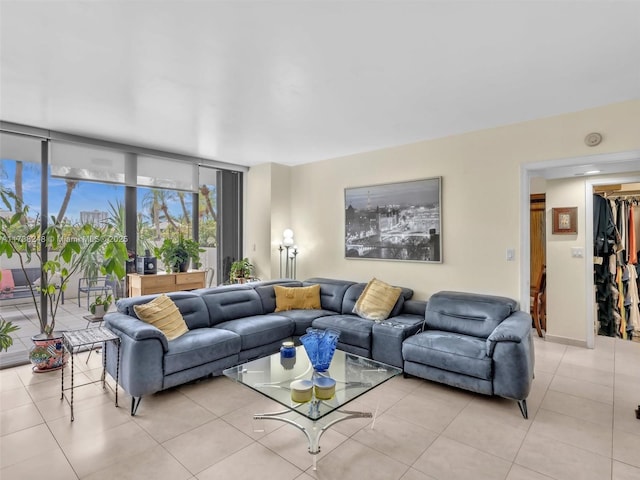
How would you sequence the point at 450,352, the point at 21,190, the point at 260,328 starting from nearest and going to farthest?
the point at 450,352
the point at 260,328
the point at 21,190

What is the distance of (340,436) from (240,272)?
11.2ft

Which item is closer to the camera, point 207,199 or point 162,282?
point 162,282

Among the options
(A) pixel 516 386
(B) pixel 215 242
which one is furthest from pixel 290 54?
(B) pixel 215 242

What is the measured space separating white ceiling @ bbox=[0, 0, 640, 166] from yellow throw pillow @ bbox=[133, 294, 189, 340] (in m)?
1.81

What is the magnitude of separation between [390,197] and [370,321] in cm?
166

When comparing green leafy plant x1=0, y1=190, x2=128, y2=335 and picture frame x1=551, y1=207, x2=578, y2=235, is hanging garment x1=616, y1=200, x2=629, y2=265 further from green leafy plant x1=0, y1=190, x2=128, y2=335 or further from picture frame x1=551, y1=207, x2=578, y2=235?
green leafy plant x1=0, y1=190, x2=128, y2=335

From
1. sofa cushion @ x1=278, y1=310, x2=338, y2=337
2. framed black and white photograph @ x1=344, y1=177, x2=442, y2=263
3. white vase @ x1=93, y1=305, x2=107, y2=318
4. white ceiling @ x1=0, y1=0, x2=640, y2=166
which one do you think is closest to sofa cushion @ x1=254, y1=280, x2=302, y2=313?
sofa cushion @ x1=278, y1=310, x2=338, y2=337

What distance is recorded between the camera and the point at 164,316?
3295mm

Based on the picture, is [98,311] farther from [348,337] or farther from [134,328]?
[348,337]

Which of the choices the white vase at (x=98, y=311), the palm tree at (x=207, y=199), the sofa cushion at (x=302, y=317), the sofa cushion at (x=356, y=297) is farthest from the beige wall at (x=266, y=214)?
the white vase at (x=98, y=311)

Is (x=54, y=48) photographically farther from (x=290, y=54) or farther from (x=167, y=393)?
(x=167, y=393)

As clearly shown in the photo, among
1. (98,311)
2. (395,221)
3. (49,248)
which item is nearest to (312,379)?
(395,221)

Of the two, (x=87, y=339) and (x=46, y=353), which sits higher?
(x=87, y=339)

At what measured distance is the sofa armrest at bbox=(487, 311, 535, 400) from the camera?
266 centimetres
